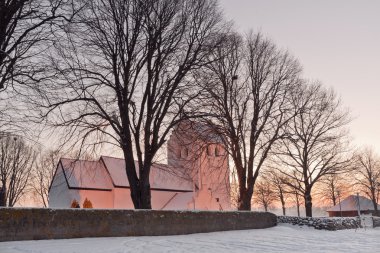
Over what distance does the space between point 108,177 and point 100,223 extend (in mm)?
30432

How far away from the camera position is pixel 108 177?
1815 inches

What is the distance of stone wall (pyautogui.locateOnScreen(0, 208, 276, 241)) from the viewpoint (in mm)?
13781

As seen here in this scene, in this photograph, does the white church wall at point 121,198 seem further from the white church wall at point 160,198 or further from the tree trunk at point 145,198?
the tree trunk at point 145,198

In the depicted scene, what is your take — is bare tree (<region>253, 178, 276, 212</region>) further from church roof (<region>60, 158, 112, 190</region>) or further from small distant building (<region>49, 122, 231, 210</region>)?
church roof (<region>60, 158, 112, 190</region>)

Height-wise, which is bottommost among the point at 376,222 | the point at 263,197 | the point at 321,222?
the point at 376,222

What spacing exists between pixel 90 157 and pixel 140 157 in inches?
101

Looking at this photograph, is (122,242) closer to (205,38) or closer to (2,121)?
(2,121)

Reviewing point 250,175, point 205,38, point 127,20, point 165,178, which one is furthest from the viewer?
point 165,178

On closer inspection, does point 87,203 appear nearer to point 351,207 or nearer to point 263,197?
point 351,207

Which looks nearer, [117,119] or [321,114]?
[117,119]

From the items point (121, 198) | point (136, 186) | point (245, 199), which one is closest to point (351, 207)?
point (121, 198)

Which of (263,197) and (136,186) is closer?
(136,186)

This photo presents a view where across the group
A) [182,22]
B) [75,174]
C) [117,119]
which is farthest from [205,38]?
[75,174]

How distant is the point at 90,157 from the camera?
22.2 metres
